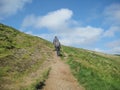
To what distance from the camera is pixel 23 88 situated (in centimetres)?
1672

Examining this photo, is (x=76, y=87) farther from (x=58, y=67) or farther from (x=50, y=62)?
(x=50, y=62)

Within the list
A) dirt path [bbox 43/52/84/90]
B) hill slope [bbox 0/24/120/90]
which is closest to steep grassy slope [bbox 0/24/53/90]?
hill slope [bbox 0/24/120/90]

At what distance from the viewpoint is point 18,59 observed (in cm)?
2698

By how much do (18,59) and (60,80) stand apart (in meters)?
8.32

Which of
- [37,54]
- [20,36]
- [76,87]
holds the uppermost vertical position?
[20,36]

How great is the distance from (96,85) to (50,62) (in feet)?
31.2

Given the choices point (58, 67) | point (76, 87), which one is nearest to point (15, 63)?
point (58, 67)

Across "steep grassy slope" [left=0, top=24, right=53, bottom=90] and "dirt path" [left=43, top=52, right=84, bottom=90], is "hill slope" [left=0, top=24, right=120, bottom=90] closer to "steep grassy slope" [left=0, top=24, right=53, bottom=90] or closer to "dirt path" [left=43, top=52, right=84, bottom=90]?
"steep grassy slope" [left=0, top=24, right=53, bottom=90]

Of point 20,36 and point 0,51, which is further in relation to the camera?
point 20,36

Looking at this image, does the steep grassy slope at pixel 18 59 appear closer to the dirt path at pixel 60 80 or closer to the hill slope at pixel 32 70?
the hill slope at pixel 32 70

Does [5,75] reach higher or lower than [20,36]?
lower

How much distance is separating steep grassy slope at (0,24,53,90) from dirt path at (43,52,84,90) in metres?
1.21

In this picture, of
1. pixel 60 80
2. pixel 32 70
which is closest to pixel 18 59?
pixel 32 70

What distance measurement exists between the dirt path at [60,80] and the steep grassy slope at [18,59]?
3.96ft
